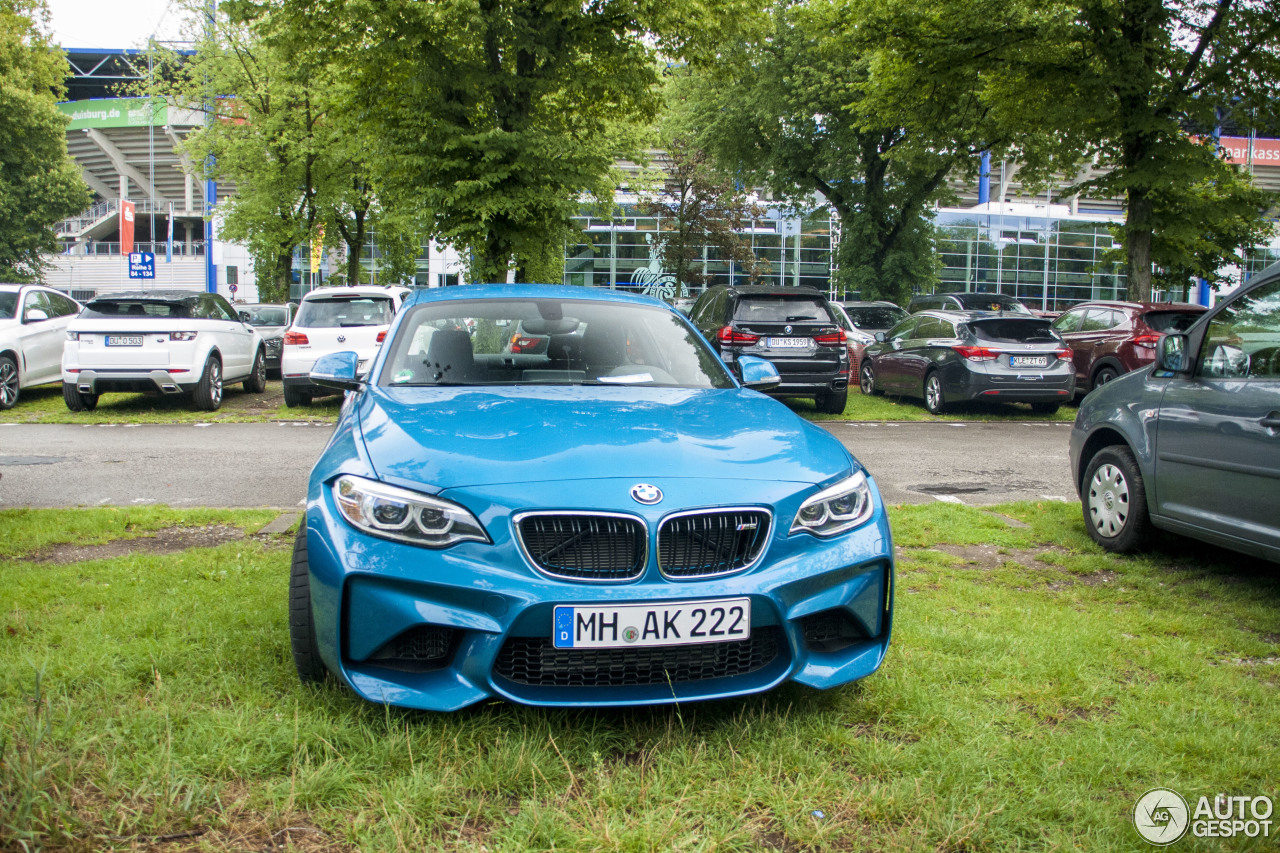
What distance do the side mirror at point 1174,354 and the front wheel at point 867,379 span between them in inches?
466

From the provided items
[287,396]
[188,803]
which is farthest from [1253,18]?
[188,803]

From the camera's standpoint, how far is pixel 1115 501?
5.95 metres

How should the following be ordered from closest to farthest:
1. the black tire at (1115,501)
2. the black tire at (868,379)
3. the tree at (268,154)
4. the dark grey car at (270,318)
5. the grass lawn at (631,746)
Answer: the grass lawn at (631,746), the black tire at (1115,501), the black tire at (868,379), the dark grey car at (270,318), the tree at (268,154)

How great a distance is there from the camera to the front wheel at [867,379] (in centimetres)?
1730

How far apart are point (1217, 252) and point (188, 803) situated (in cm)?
2496

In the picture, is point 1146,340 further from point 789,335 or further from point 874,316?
point 874,316

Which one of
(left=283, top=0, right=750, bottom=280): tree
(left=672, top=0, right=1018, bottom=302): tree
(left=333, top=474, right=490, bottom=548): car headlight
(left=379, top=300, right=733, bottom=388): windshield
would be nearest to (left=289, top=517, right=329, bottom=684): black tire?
(left=333, top=474, right=490, bottom=548): car headlight

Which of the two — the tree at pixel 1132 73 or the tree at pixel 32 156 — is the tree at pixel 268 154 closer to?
the tree at pixel 1132 73

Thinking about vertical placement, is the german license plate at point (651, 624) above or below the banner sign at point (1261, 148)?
below

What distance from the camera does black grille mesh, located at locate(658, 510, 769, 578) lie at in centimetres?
297

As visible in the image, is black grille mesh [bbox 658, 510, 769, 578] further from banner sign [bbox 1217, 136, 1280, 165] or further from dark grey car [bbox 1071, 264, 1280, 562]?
banner sign [bbox 1217, 136, 1280, 165]

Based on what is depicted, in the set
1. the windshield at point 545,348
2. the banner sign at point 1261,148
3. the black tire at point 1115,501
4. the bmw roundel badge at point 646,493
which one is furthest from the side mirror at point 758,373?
the banner sign at point 1261,148

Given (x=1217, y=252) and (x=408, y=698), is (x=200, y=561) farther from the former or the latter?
(x=1217, y=252)

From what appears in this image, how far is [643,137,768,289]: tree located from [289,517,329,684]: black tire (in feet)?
127
